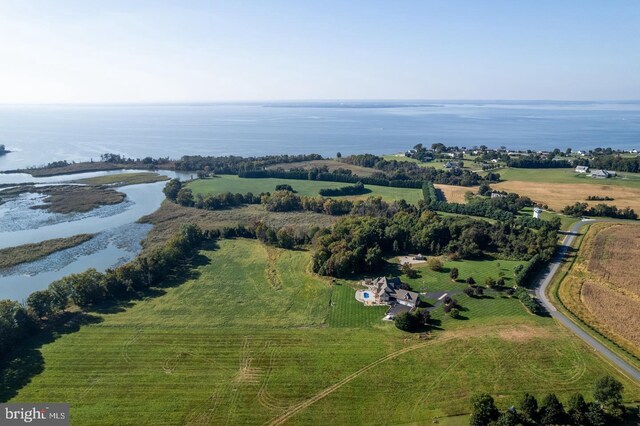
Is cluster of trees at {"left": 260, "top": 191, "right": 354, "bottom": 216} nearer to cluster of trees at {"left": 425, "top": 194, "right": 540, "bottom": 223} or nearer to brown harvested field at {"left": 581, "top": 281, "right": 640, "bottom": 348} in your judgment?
cluster of trees at {"left": 425, "top": 194, "right": 540, "bottom": 223}


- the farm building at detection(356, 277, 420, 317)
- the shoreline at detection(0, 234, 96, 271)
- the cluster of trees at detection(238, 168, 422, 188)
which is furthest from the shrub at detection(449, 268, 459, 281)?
the shoreline at detection(0, 234, 96, 271)

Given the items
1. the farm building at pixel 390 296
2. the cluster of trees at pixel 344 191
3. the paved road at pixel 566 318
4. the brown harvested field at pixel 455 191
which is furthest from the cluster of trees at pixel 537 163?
the farm building at pixel 390 296

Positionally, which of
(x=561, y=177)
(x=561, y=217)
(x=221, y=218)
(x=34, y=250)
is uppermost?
(x=561, y=177)

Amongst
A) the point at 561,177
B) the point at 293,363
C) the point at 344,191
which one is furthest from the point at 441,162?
the point at 293,363

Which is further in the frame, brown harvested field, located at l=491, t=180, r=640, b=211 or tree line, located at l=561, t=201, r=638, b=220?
brown harvested field, located at l=491, t=180, r=640, b=211

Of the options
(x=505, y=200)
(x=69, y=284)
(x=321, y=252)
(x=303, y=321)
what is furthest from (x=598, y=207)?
(x=69, y=284)

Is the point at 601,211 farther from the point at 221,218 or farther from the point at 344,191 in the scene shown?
the point at 221,218
